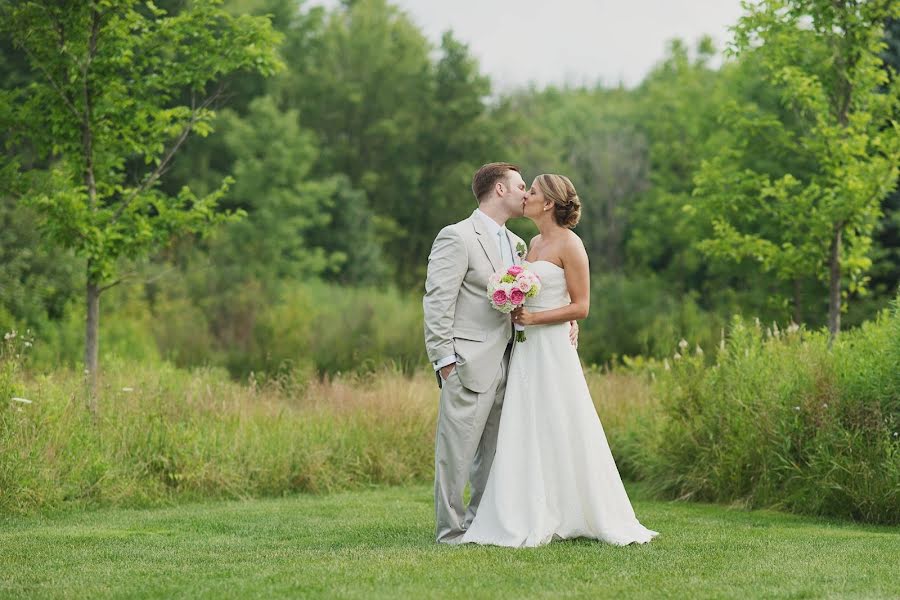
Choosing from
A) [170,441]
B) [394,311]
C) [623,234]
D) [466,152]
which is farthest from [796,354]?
[466,152]

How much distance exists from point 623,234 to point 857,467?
26.8 meters

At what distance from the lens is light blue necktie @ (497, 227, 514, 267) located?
24.0ft

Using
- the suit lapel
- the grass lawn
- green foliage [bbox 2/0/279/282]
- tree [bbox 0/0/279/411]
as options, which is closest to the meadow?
the grass lawn

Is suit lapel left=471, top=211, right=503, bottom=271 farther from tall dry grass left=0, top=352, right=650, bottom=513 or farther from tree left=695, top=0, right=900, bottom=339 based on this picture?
tree left=695, top=0, right=900, bottom=339

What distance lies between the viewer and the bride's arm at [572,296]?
7.11 meters

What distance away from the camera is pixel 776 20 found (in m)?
13.2

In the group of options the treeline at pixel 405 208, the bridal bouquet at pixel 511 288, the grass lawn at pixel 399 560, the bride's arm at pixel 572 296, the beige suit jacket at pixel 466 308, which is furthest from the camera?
the treeline at pixel 405 208

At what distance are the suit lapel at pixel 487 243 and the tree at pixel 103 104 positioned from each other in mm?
4509

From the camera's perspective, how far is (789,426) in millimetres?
9352

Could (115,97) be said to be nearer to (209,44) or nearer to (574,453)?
(209,44)

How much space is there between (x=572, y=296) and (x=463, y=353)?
0.81 m

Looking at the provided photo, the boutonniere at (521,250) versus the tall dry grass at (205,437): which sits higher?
the boutonniere at (521,250)

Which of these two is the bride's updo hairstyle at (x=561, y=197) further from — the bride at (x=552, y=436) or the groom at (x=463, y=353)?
the groom at (x=463, y=353)

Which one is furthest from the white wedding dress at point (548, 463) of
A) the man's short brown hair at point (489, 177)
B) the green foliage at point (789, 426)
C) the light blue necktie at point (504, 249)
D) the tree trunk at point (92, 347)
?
the tree trunk at point (92, 347)
